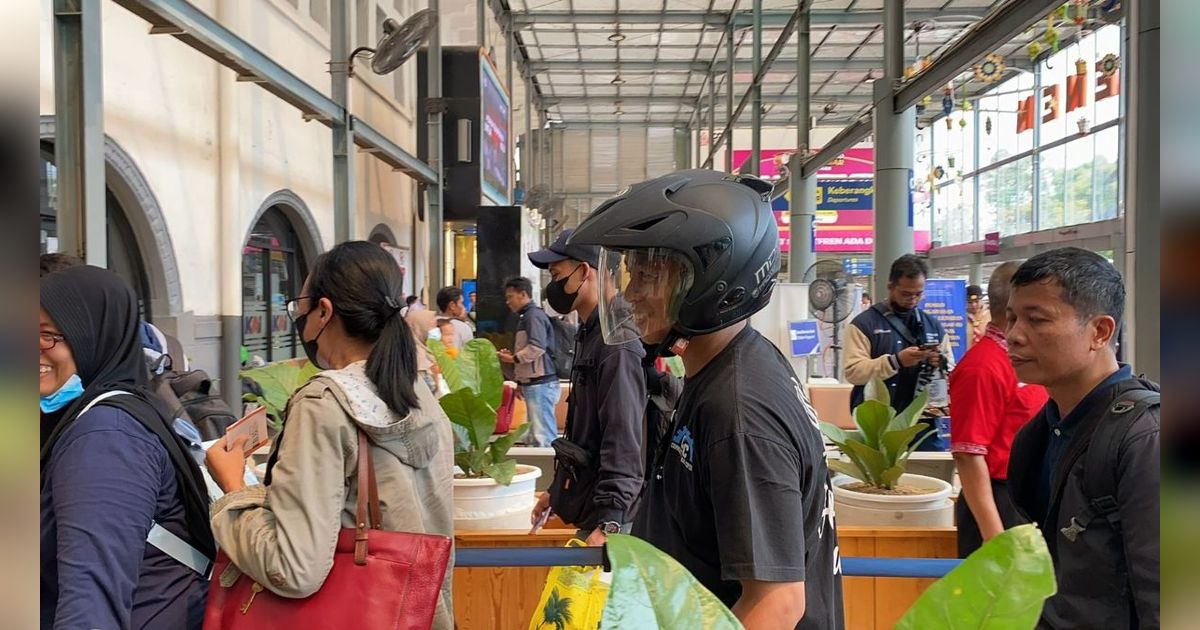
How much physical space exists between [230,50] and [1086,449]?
16.4 ft

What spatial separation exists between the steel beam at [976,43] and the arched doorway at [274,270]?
5.69m

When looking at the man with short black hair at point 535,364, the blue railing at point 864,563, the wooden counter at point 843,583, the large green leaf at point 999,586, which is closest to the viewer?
the large green leaf at point 999,586

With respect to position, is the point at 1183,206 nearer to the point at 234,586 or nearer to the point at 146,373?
the point at 234,586

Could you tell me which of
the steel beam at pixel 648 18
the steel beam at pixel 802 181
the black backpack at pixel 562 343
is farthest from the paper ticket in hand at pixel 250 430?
the steel beam at pixel 648 18

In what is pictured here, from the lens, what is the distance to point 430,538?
1599 mm

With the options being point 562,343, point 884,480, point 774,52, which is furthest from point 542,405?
point 774,52

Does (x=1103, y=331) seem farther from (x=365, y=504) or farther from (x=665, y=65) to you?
(x=665, y=65)

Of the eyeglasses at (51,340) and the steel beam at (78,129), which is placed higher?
the steel beam at (78,129)

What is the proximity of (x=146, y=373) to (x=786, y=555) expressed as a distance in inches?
49.3

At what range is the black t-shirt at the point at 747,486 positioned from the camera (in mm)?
1109

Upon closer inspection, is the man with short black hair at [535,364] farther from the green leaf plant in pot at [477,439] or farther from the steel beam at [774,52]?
the steel beam at [774,52]

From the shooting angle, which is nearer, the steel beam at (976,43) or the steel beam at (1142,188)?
the steel beam at (1142,188)

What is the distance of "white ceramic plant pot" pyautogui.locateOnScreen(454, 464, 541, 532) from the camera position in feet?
9.20

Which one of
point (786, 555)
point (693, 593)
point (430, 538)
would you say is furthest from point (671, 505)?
point (693, 593)
